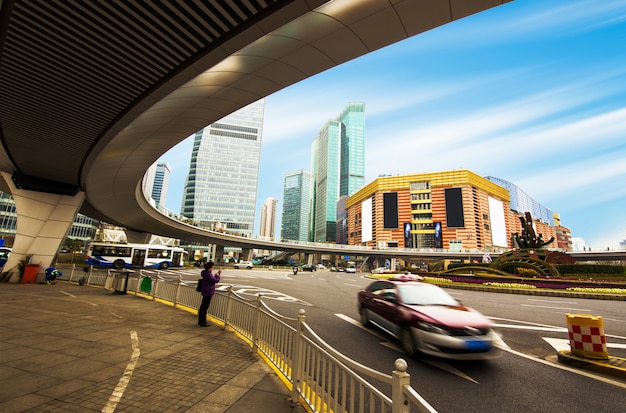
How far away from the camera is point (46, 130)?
1068 centimetres

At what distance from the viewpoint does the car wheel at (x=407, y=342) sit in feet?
18.7

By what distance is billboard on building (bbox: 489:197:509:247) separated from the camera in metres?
104

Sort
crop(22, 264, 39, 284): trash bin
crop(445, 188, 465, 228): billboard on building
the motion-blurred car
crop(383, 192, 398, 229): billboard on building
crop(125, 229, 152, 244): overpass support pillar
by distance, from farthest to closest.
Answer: crop(383, 192, 398, 229): billboard on building
crop(445, 188, 465, 228): billboard on building
crop(125, 229, 152, 244): overpass support pillar
crop(22, 264, 39, 284): trash bin
the motion-blurred car

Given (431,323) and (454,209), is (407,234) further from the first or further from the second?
(431,323)

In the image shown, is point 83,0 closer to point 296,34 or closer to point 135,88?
point 135,88

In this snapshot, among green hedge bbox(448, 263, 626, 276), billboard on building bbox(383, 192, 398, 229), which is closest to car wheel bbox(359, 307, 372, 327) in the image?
green hedge bbox(448, 263, 626, 276)

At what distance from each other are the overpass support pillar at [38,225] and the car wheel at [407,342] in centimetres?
2393

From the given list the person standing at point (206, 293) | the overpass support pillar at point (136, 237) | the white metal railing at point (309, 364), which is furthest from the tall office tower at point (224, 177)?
the white metal railing at point (309, 364)

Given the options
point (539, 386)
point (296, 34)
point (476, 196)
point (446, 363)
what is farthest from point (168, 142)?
point (476, 196)

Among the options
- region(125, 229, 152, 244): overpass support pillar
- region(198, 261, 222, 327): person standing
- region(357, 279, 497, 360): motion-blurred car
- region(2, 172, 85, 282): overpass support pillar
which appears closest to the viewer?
region(357, 279, 497, 360): motion-blurred car

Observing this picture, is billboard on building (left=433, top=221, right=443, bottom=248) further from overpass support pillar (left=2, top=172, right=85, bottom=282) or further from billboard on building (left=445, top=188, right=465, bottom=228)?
overpass support pillar (left=2, top=172, right=85, bottom=282)

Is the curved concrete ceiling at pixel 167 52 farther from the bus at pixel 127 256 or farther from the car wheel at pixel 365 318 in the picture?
the bus at pixel 127 256

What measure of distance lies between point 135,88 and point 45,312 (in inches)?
310

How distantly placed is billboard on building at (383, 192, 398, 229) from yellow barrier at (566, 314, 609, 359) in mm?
101051
